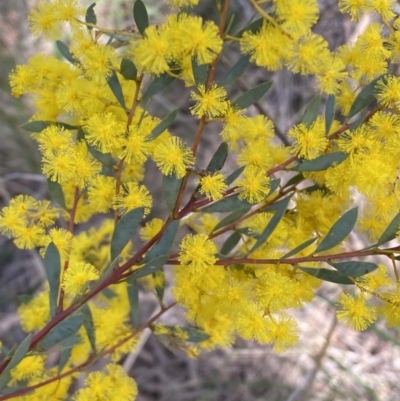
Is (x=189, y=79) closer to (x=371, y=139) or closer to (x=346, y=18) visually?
(x=371, y=139)

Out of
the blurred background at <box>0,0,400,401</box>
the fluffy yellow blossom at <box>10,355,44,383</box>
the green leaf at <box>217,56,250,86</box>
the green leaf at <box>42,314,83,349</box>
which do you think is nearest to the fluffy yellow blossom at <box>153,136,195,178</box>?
the green leaf at <box>217,56,250,86</box>

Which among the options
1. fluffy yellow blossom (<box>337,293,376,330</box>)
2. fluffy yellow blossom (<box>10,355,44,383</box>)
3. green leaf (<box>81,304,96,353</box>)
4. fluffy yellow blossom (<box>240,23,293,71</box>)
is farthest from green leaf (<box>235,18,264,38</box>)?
fluffy yellow blossom (<box>10,355,44,383</box>)

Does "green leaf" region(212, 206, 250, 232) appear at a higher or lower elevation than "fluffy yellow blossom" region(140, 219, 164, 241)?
higher

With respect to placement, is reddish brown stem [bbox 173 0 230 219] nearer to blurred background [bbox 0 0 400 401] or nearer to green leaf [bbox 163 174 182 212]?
green leaf [bbox 163 174 182 212]

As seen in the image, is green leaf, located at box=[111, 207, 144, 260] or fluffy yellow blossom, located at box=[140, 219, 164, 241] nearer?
green leaf, located at box=[111, 207, 144, 260]

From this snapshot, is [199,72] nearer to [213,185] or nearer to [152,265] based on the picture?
[213,185]

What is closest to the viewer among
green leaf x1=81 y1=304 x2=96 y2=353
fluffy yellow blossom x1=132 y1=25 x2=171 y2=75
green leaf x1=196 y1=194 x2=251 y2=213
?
fluffy yellow blossom x1=132 y1=25 x2=171 y2=75

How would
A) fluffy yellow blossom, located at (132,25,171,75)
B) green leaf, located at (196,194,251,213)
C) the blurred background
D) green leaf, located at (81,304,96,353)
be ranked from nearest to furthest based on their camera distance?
fluffy yellow blossom, located at (132,25,171,75) → green leaf, located at (196,194,251,213) → green leaf, located at (81,304,96,353) → the blurred background

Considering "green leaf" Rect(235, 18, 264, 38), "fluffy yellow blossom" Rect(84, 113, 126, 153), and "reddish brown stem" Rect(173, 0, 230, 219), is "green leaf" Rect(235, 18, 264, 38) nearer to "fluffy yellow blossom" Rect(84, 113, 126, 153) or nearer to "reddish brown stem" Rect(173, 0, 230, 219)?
"reddish brown stem" Rect(173, 0, 230, 219)
